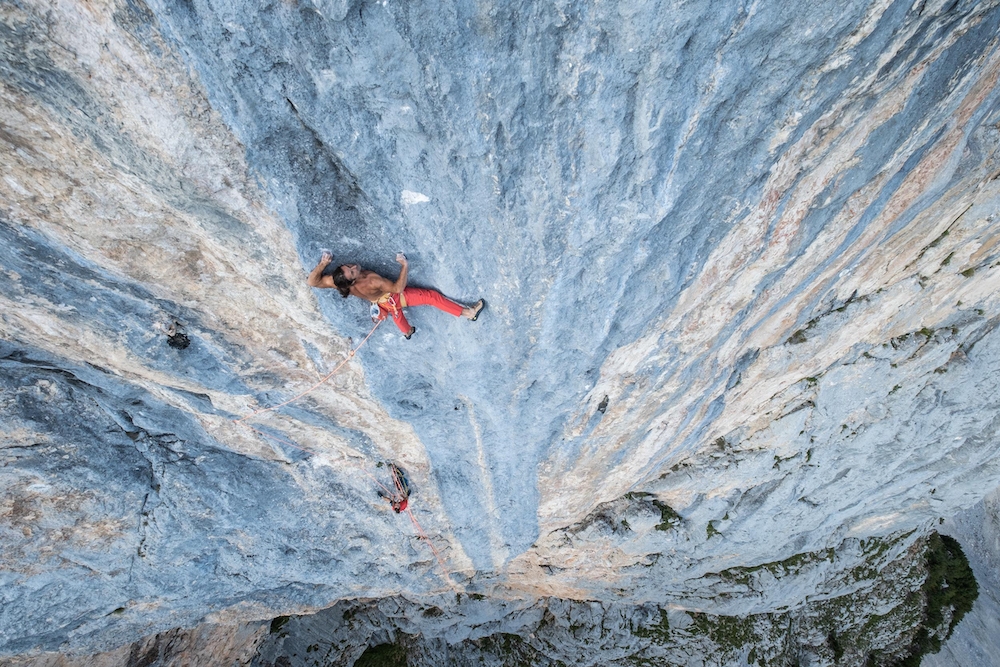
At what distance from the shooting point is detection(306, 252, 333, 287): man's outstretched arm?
3.58 m

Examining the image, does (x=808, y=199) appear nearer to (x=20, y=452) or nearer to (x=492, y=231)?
(x=492, y=231)

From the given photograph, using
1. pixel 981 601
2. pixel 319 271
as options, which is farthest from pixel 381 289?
pixel 981 601

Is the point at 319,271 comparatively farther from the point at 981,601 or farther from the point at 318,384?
the point at 981,601

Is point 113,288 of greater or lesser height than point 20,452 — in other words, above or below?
above

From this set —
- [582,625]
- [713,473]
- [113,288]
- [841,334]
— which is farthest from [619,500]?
[113,288]

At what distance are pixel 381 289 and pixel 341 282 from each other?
28 cm

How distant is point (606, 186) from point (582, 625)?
36.8 feet

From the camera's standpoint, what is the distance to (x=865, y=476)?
793 centimetres

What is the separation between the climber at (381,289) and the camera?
3607 mm

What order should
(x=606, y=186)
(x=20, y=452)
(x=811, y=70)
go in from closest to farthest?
(x=811, y=70) < (x=606, y=186) < (x=20, y=452)

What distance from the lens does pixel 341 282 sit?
363cm

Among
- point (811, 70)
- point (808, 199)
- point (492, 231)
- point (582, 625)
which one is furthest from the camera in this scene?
point (582, 625)

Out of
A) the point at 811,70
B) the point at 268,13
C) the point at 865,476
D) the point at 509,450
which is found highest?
the point at 268,13

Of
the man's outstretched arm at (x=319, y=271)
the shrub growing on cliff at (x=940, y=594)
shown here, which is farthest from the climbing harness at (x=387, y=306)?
the shrub growing on cliff at (x=940, y=594)
